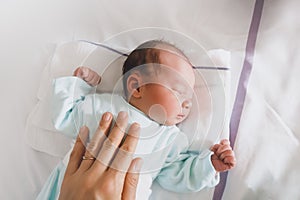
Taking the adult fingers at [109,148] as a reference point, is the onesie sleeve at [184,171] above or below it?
below

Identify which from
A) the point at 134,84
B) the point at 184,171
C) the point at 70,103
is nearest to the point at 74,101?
the point at 70,103

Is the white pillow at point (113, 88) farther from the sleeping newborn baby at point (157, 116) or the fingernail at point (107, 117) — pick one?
the fingernail at point (107, 117)

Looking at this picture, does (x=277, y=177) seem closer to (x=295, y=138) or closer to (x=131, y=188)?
(x=295, y=138)

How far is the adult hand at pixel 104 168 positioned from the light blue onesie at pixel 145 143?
6cm

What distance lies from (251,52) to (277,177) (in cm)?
27

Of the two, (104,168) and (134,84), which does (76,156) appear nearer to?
(104,168)

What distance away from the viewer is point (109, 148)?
0.79 meters

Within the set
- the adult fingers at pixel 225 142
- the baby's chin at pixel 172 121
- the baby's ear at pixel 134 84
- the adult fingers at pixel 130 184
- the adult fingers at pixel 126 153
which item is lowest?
the adult fingers at pixel 130 184

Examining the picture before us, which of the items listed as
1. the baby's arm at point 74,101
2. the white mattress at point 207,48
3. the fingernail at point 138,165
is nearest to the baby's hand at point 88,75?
the baby's arm at point 74,101

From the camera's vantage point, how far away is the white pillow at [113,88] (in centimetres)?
92

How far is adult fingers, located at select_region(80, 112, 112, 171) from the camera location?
78 centimetres

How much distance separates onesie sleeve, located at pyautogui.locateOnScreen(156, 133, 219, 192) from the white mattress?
24 mm

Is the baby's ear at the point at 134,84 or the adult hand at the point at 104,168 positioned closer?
the adult hand at the point at 104,168

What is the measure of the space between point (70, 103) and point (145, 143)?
170mm
